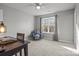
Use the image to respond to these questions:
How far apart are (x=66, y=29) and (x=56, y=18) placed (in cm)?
88

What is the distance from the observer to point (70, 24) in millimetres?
4051

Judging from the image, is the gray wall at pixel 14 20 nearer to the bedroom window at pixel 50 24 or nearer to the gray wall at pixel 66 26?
the bedroom window at pixel 50 24

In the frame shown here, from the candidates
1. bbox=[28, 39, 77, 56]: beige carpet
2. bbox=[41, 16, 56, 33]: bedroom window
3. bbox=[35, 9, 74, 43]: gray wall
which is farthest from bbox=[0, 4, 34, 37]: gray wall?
bbox=[35, 9, 74, 43]: gray wall

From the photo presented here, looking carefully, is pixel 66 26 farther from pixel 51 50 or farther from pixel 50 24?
pixel 51 50

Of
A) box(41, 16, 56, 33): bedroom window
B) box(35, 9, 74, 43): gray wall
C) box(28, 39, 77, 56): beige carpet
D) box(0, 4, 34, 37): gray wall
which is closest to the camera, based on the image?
box(28, 39, 77, 56): beige carpet

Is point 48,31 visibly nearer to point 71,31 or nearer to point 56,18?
point 56,18

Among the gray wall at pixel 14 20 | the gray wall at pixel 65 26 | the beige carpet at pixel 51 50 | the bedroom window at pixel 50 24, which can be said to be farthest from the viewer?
the bedroom window at pixel 50 24

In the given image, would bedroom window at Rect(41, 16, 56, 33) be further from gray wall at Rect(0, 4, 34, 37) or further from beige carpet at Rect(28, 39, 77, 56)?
beige carpet at Rect(28, 39, 77, 56)

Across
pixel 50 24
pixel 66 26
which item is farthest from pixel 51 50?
pixel 50 24

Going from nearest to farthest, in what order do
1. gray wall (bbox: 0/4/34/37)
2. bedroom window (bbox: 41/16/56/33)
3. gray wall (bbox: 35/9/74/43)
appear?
gray wall (bbox: 0/4/34/37) < gray wall (bbox: 35/9/74/43) < bedroom window (bbox: 41/16/56/33)

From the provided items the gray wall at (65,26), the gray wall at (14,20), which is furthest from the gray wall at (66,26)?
the gray wall at (14,20)

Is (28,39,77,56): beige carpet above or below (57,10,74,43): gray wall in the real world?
below

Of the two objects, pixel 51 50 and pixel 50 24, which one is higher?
pixel 50 24

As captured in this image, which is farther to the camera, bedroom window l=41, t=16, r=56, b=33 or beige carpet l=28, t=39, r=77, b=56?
bedroom window l=41, t=16, r=56, b=33
